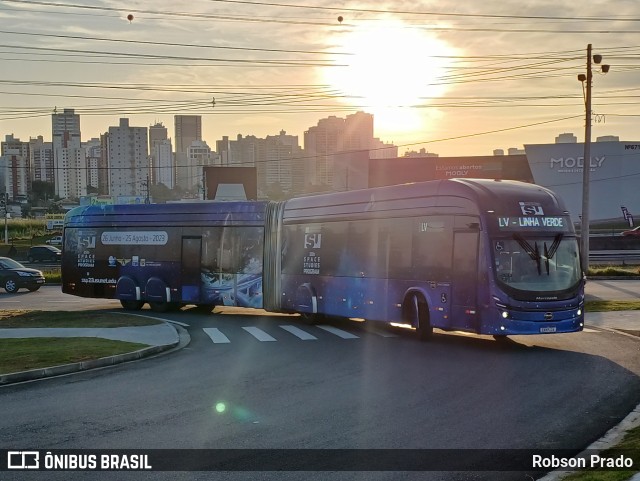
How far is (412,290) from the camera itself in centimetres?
1811

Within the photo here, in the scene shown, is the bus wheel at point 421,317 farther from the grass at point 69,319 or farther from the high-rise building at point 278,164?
the high-rise building at point 278,164

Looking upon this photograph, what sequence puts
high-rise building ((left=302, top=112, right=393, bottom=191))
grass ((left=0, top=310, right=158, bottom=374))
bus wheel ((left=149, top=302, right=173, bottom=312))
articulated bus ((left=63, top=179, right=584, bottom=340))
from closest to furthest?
grass ((left=0, top=310, right=158, bottom=374)) → articulated bus ((left=63, top=179, right=584, bottom=340)) → bus wheel ((left=149, top=302, right=173, bottom=312)) → high-rise building ((left=302, top=112, right=393, bottom=191))

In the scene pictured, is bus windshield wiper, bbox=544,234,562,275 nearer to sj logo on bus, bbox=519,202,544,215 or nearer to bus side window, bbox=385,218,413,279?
sj logo on bus, bbox=519,202,544,215

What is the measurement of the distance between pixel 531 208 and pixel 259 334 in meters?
8.06

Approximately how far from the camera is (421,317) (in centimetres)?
1805

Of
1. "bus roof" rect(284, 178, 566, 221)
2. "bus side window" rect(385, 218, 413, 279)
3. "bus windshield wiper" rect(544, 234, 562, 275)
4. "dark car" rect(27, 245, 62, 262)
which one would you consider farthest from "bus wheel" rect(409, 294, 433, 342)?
"dark car" rect(27, 245, 62, 262)

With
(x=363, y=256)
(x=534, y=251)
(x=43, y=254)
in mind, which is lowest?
(x=43, y=254)

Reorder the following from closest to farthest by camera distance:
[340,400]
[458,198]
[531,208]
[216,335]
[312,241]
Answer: [340,400], [531,208], [458,198], [216,335], [312,241]

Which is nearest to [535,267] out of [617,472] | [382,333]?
[382,333]

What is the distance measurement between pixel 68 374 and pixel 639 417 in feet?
32.4

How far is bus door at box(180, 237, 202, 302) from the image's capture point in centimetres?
2645

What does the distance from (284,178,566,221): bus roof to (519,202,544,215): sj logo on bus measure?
0.06m

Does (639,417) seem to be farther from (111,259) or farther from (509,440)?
(111,259)

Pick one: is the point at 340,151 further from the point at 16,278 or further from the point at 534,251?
the point at 534,251
